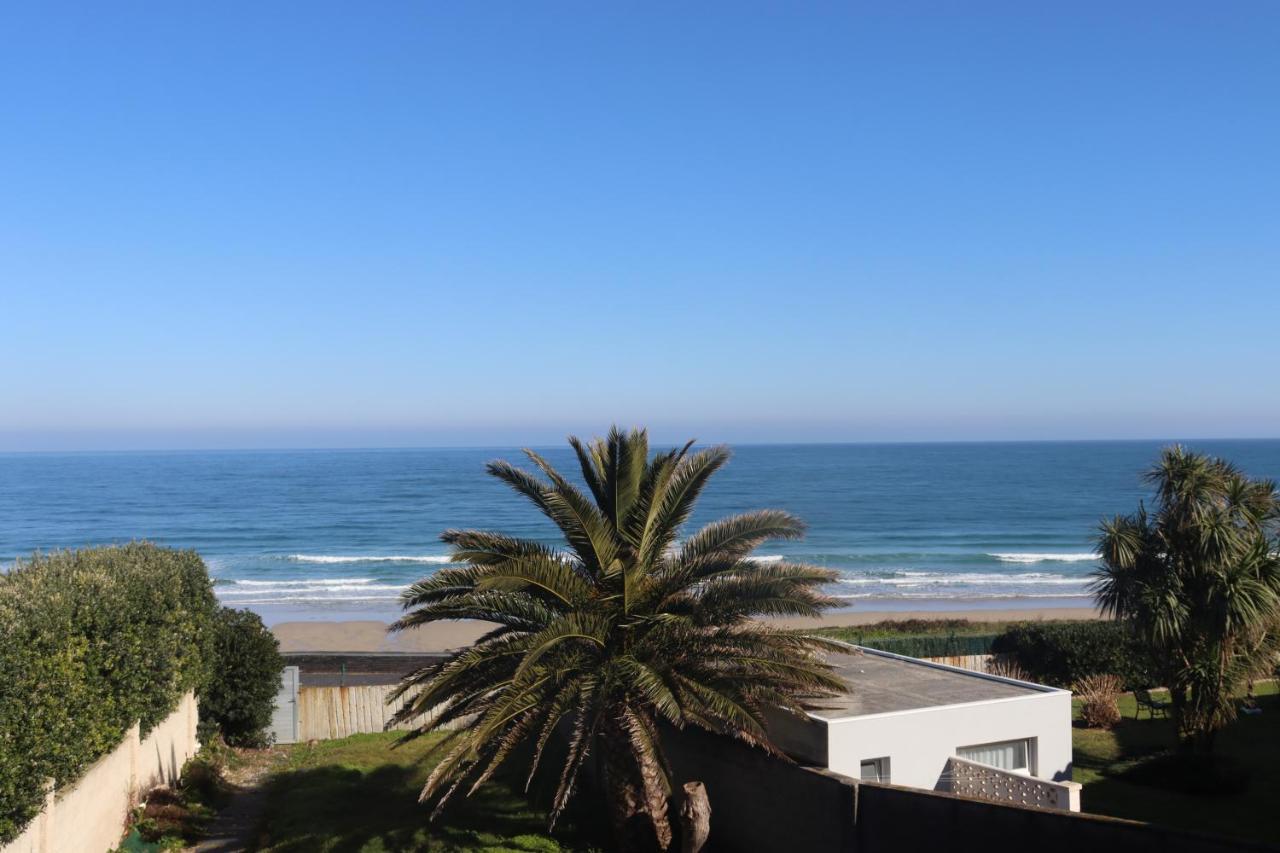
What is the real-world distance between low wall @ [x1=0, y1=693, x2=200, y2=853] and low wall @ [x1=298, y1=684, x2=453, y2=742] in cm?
299

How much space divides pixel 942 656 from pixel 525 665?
1750 centimetres

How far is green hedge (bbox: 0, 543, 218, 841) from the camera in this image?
1090 centimetres

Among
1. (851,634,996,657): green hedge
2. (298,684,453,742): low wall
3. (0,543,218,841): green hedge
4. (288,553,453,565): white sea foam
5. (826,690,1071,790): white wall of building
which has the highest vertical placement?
(0,543,218,841): green hedge

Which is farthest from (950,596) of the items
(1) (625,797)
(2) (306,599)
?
(1) (625,797)

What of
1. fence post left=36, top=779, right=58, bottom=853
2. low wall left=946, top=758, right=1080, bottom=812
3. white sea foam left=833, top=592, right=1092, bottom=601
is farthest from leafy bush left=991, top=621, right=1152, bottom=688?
white sea foam left=833, top=592, right=1092, bottom=601

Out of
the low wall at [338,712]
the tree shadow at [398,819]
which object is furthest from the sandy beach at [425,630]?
the tree shadow at [398,819]

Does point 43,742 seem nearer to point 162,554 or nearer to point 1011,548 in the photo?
point 162,554

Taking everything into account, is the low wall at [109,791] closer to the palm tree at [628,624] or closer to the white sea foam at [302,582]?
the palm tree at [628,624]

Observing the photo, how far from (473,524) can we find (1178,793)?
65.1m

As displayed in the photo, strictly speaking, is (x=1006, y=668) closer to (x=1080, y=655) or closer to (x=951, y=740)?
(x=1080, y=655)

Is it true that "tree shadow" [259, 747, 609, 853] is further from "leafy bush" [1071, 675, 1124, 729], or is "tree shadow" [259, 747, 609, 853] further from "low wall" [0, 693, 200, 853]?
"leafy bush" [1071, 675, 1124, 729]

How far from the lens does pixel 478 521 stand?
7981 cm

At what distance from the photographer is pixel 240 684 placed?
21.4 m

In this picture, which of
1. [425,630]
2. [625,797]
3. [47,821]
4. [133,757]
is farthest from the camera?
[425,630]
